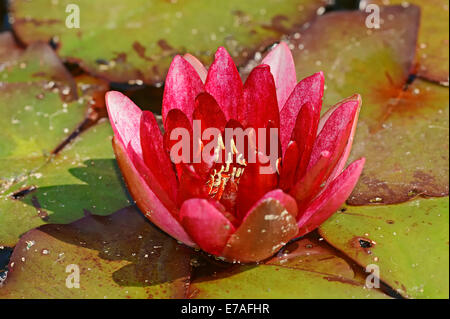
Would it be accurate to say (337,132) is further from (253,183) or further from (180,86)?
(180,86)

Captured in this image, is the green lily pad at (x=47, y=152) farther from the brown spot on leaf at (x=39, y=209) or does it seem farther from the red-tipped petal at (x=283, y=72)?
the red-tipped petal at (x=283, y=72)

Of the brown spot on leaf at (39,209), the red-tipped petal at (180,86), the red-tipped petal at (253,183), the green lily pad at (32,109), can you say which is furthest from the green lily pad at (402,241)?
the green lily pad at (32,109)

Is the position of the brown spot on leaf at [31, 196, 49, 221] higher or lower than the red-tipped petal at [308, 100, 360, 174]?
lower

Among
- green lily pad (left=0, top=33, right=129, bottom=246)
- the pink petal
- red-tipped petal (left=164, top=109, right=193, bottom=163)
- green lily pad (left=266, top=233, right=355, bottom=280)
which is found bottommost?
green lily pad (left=266, top=233, right=355, bottom=280)

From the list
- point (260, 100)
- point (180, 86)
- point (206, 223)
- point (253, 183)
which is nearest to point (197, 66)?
point (180, 86)

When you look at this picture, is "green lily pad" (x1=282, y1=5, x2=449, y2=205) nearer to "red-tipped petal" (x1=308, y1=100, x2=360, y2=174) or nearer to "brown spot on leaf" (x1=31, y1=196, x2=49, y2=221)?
"red-tipped petal" (x1=308, y1=100, x2=360, y2=174)

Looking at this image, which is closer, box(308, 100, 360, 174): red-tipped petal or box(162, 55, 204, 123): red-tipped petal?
box(308, 100, 360, 174): red-tipped petal

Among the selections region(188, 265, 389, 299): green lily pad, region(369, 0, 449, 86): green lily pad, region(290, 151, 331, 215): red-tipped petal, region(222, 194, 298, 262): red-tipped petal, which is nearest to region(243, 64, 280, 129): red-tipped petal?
region(290, 151, 331, 215): red-tipped petal

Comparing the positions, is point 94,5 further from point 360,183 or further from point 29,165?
point 360,183
